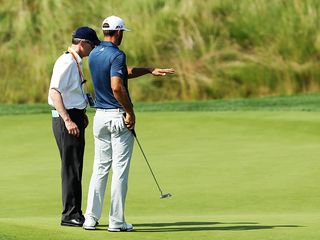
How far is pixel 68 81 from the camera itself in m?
8.74

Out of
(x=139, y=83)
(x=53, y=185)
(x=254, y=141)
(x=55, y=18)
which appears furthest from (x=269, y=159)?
(x=55, y=18)

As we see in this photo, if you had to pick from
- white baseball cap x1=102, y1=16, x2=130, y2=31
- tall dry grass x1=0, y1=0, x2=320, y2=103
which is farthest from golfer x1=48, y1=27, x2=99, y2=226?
tall dry grass x1=0, y1=0, x2=320, y2=103

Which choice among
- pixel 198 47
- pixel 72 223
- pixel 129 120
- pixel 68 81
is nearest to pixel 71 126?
pixel 68 81

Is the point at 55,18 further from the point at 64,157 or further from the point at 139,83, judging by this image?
the point at 64,157

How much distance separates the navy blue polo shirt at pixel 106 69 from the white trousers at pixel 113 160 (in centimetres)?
9

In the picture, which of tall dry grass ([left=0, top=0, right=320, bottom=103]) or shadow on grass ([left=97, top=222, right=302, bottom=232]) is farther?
tall dry grass ([left=0, top=0, right=320, bottom=103])

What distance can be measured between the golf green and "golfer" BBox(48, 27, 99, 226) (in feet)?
0.88

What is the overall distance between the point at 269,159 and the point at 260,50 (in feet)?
35.5

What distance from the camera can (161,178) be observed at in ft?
38.2

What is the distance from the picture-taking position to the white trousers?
8477 millimetres

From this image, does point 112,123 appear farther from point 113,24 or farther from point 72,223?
point 72,223

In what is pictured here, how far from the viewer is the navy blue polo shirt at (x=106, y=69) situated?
329 inches

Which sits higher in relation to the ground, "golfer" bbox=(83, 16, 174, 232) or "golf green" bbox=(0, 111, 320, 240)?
"golfer" bbox=(83, 16, 174, 232)

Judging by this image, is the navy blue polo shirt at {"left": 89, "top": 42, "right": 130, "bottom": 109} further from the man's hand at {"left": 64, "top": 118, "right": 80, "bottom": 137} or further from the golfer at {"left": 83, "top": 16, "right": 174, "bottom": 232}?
the man's hand at {"left": 64, "top": 118, "right": 80, "bottom": 137}
